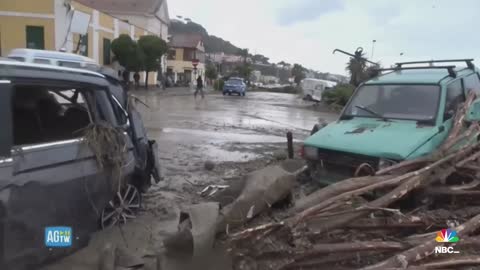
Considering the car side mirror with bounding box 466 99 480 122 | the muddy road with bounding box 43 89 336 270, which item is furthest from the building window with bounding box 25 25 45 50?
the car side mirror with bounding box 466 99 480 122

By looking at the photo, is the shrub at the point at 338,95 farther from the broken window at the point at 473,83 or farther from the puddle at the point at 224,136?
the broken window at the point at 473,83

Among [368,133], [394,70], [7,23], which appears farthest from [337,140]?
[7,23]

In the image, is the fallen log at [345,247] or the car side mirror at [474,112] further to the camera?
the car side mirror at [474,112]

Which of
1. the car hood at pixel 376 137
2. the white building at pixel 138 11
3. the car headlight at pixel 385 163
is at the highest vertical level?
the white building at pixel 138 11

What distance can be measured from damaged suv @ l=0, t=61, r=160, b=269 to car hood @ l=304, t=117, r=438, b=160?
7.77 ft

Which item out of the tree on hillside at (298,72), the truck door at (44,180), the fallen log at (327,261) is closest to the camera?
the truck door at (44,180)

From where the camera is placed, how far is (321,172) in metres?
6.28

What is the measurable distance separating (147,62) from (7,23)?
43.4 ft

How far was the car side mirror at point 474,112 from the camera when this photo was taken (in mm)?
6332

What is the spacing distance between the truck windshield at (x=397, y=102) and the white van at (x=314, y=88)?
29851 millimetres

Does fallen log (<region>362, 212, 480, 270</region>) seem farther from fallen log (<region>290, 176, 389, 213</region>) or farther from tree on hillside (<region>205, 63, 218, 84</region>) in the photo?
tree on hillside (<region>205, 63, 218, 84</region>)

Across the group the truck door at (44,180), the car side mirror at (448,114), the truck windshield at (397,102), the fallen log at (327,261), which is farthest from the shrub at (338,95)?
the fallen log at (327,261)

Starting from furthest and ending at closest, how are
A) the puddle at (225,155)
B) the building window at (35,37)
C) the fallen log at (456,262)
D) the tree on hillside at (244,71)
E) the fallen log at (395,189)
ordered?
the tree on hillside at (244,71)
the building window at (35,37)
the puddle at (225,155)
the fallen log at (395,189)
the fallen log at (456,262)

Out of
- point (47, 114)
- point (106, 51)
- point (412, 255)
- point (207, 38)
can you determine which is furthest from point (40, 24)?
point (207, 38)
